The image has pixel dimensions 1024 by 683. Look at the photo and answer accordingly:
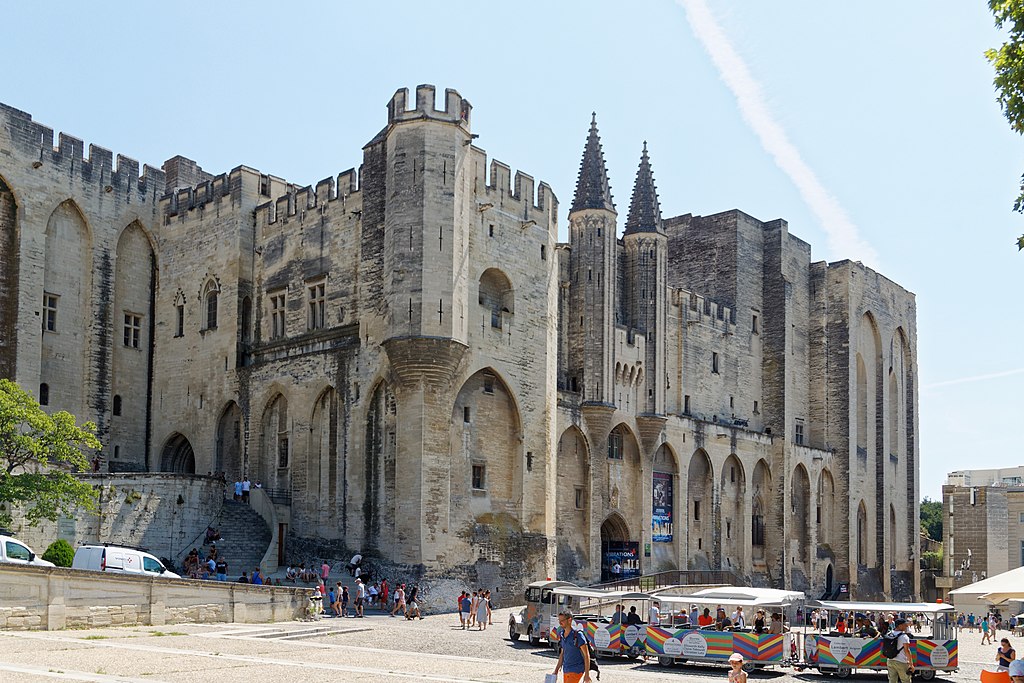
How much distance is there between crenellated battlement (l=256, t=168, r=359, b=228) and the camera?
39656 millimetres

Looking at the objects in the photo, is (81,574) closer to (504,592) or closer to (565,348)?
(504,592)

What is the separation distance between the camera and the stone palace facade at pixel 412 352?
1431 inches

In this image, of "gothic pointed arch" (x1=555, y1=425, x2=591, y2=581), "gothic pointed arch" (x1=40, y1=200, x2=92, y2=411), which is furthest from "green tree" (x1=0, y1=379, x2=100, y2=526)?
"gothic pointed arch" (x1=555, y1=425, x2=591, y2=581)

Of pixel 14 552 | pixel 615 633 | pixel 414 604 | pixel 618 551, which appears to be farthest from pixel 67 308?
pixel 615 633

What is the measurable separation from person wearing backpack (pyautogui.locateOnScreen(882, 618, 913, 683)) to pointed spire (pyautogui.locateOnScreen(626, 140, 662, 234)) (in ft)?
89.8

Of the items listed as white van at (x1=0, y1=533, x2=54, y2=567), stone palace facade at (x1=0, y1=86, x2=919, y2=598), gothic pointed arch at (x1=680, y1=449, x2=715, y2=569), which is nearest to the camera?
white van at (x1=0, y1=533, x2=54, y2=567)

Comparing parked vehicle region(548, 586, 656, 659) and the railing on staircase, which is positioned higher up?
the railing on staircase

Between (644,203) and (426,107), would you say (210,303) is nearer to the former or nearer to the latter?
(426,107)

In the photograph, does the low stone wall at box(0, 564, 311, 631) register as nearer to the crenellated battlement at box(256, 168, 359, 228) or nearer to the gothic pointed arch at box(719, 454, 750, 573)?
the crenellated battlement at box(256, 168, 359, 228)

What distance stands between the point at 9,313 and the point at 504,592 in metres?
19.4

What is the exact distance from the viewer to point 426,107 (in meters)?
36.7

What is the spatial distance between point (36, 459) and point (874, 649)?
21.3m

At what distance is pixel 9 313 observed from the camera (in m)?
39.8

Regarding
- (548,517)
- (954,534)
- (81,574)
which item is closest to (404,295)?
(548,517)
